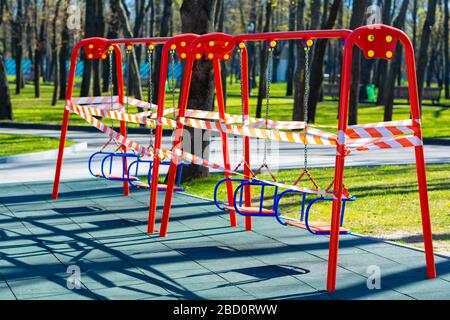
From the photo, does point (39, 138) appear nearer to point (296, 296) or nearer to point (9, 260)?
point (9, 260)

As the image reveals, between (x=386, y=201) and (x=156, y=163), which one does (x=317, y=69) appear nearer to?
(x=386, y=201)

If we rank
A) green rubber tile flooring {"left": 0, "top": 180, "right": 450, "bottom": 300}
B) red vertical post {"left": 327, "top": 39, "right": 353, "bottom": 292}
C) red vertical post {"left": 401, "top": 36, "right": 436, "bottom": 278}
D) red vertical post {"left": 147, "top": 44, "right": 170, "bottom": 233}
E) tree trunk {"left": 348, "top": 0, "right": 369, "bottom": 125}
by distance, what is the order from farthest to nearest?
tree trunk {"left": 348, "top": 0, "right": 369, "bottom": 125}
red vertical post {"left": 147, "top": 44, "right": 170, "bottom": 233}
red vertical post {"left": 401, "top": 36, "right": 436, "bottom": 278}
red vertical post {"left": 327, "top": 39, "right": 353, "bottom": 292}
green rubber tile flooring {"left": 0, "top": 180, "right": 450, "bottom": 300}

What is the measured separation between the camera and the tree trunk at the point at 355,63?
2197 centimetres

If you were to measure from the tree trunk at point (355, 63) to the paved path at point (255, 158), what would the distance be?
182cm

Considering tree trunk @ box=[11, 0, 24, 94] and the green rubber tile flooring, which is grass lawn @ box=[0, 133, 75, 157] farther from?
tree trunk @ box=[11, 0, 24, 94]

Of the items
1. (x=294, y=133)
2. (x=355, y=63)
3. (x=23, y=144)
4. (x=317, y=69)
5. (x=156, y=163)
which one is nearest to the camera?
(x=294, y=133)

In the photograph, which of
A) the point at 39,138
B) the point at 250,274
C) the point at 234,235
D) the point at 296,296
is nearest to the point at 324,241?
the point at 234,235

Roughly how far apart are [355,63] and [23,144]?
9.23 metres

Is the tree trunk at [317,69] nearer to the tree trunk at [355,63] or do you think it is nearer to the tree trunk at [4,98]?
the tree trunk at [355,63]

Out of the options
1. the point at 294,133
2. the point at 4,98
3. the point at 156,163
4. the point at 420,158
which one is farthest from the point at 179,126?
the point at 4,98

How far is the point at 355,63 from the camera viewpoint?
23.7 meters

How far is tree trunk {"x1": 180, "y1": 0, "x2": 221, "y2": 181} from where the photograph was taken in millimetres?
13438

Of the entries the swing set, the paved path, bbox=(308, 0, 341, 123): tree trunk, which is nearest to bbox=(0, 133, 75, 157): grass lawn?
the paved path

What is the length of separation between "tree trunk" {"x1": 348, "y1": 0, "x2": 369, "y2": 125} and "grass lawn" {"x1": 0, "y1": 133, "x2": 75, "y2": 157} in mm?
7651
